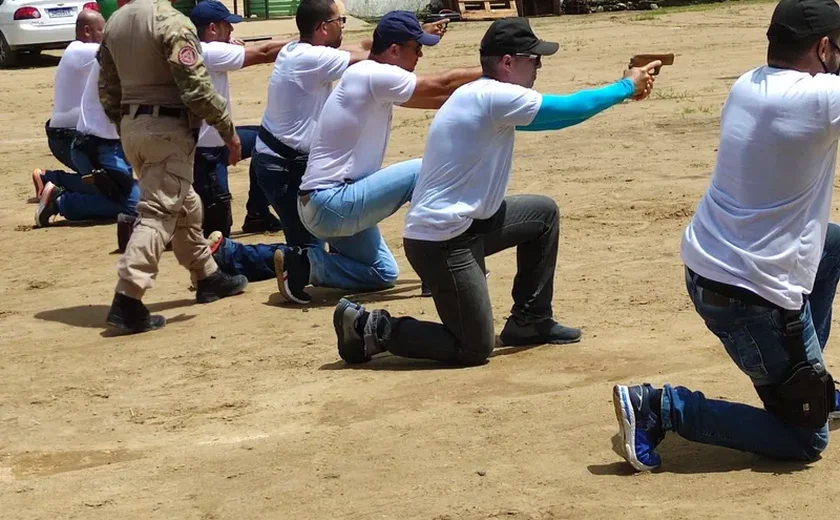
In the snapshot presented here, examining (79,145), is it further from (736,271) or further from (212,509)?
(736,271)

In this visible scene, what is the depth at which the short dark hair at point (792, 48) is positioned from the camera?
444 cm

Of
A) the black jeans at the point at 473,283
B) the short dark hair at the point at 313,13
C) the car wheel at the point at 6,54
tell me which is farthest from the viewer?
the car wheel at the point at 6,54

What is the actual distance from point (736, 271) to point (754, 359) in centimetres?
33

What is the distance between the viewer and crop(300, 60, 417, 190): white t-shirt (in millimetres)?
7133

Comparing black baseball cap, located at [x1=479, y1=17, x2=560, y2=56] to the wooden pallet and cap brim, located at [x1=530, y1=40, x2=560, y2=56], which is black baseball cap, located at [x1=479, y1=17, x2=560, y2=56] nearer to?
cap brim, located at [x1=530, y1=40, x2=560, y2=56]

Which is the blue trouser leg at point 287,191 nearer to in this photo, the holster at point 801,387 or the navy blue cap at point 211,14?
the navy blue cap at point 211,14

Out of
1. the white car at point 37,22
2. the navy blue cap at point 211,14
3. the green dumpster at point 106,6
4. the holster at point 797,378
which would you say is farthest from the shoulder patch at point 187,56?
the white car at point 37,22

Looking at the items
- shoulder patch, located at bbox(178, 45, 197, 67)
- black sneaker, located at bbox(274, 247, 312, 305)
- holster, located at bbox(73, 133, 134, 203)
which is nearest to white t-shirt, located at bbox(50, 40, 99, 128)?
holster, located at bbox(73, 133, 134, 203)

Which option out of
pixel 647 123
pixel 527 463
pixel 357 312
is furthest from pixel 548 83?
pixel 527 463

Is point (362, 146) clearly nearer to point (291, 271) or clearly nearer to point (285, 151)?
point (291, 271)

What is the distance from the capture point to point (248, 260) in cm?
840

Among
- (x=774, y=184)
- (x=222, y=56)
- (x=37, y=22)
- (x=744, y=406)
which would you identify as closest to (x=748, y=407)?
(x=744, y=406)

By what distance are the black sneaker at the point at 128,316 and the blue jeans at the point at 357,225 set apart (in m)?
0.96

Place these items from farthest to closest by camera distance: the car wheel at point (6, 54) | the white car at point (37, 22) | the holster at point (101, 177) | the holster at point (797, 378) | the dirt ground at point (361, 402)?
the car wheel at point (6, 54)
the white car at point (37, 22)
the holster at point (101, 177)
the dirt ground at point (361, 402)
the holster at point (797, 378)
